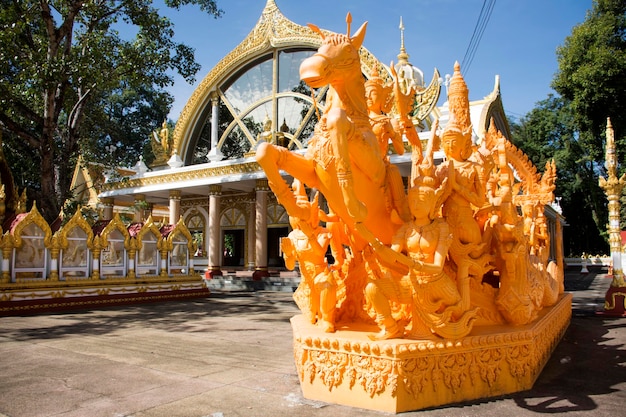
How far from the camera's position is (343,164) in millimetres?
2932

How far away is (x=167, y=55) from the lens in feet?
37.7

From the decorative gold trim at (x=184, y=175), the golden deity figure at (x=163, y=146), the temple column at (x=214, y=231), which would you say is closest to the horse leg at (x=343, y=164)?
the decorative gold trim at (x=184, y=175)

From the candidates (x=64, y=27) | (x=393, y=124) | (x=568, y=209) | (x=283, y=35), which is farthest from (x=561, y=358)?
(x=568, y=209)

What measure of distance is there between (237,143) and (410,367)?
613 inches

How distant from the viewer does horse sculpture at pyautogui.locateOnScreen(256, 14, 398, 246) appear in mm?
2957

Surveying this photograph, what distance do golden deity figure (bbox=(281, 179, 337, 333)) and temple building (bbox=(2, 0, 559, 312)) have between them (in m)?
8.79

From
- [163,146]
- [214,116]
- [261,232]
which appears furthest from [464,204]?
[163,146]

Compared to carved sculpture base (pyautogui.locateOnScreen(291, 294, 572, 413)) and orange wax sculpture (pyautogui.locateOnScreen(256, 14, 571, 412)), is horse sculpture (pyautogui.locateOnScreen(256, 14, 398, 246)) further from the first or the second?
carved sculpture base (pyautogui.locateOnScreen(291, 294, 572, 413))

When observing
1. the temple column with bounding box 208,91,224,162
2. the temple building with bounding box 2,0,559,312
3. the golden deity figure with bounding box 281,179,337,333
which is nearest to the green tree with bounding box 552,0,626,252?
the temple building with bounding box 2,0,559,312

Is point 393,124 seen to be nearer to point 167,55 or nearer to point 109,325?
point 109,325

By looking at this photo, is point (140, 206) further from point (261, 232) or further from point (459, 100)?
point (459, 100)

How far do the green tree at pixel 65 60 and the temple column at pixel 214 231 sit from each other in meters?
4.88

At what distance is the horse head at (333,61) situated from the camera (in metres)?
3.07

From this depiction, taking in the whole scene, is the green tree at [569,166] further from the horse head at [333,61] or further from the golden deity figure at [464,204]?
the horse head at [333,61]
